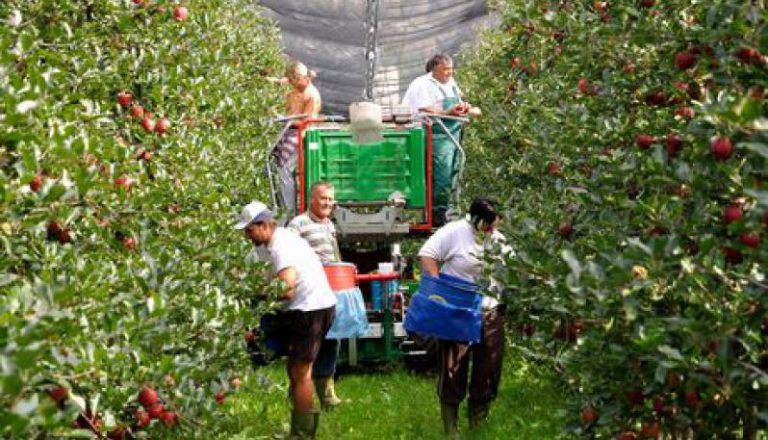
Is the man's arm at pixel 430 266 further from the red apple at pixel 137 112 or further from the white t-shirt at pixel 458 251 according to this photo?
the red apple at pixel 137 112

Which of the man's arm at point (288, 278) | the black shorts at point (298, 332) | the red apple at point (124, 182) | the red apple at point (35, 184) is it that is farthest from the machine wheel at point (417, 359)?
the red apple at point (35, 184)

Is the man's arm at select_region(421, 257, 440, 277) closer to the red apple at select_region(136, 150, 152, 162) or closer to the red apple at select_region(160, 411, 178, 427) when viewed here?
the red apple at select_region(136, 150, 152, 162)

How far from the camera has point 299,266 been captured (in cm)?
764

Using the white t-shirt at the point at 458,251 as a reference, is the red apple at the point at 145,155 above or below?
above

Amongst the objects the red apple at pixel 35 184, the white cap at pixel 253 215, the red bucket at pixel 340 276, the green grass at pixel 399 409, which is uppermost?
the red apple at pixel 35 184

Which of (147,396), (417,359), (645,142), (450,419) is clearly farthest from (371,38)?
(147,396)

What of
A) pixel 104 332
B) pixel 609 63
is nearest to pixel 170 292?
pixel 104 332

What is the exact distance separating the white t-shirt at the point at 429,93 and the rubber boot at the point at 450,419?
4.02 metres

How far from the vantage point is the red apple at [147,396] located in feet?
13.6

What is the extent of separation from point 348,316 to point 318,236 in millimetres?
777

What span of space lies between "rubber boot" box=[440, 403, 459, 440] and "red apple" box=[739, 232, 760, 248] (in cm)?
526

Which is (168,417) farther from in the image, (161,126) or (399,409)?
(399,409)

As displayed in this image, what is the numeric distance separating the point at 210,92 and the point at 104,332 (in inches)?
152

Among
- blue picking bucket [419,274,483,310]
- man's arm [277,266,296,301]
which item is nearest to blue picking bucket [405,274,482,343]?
blue picking bucket [419,274,483,310]
